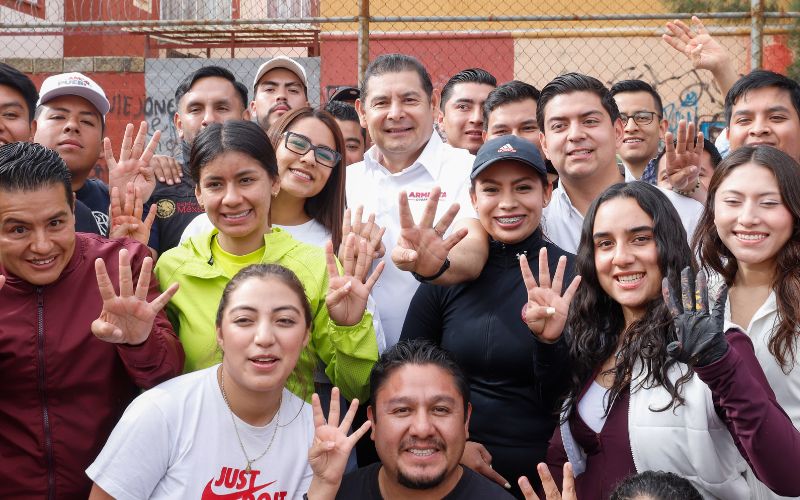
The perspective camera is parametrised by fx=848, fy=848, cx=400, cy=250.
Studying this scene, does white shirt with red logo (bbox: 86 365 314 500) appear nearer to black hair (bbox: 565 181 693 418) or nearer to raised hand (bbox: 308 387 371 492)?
raised hand (bbox: 308 387 371 492)

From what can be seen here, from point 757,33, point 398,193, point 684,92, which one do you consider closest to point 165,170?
point 398,193

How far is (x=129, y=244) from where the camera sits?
3.27 metres

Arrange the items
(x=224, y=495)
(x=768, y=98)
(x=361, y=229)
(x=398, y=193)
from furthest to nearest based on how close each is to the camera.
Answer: (x=768, y=98)
(x=398, y=193)
(x=361, y=229)
(x=224, y=495)

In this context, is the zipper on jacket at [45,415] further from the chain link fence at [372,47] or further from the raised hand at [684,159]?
the chain link fence at [372,47]

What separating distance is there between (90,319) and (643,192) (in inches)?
81.3

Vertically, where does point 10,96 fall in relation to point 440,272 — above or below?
above

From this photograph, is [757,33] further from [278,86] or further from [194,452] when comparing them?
[194,452]

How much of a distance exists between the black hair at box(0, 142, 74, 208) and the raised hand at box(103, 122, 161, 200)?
73 cm

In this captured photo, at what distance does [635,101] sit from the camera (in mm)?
5441

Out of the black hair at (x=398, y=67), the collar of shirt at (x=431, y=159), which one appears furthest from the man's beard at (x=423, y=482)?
the black hair at (x=398, y=67)

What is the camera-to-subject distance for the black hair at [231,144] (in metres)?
3.46

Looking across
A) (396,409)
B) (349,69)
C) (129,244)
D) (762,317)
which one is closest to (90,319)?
(129,244)

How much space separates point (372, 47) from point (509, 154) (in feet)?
27.1

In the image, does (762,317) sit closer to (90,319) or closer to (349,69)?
(90,319)
